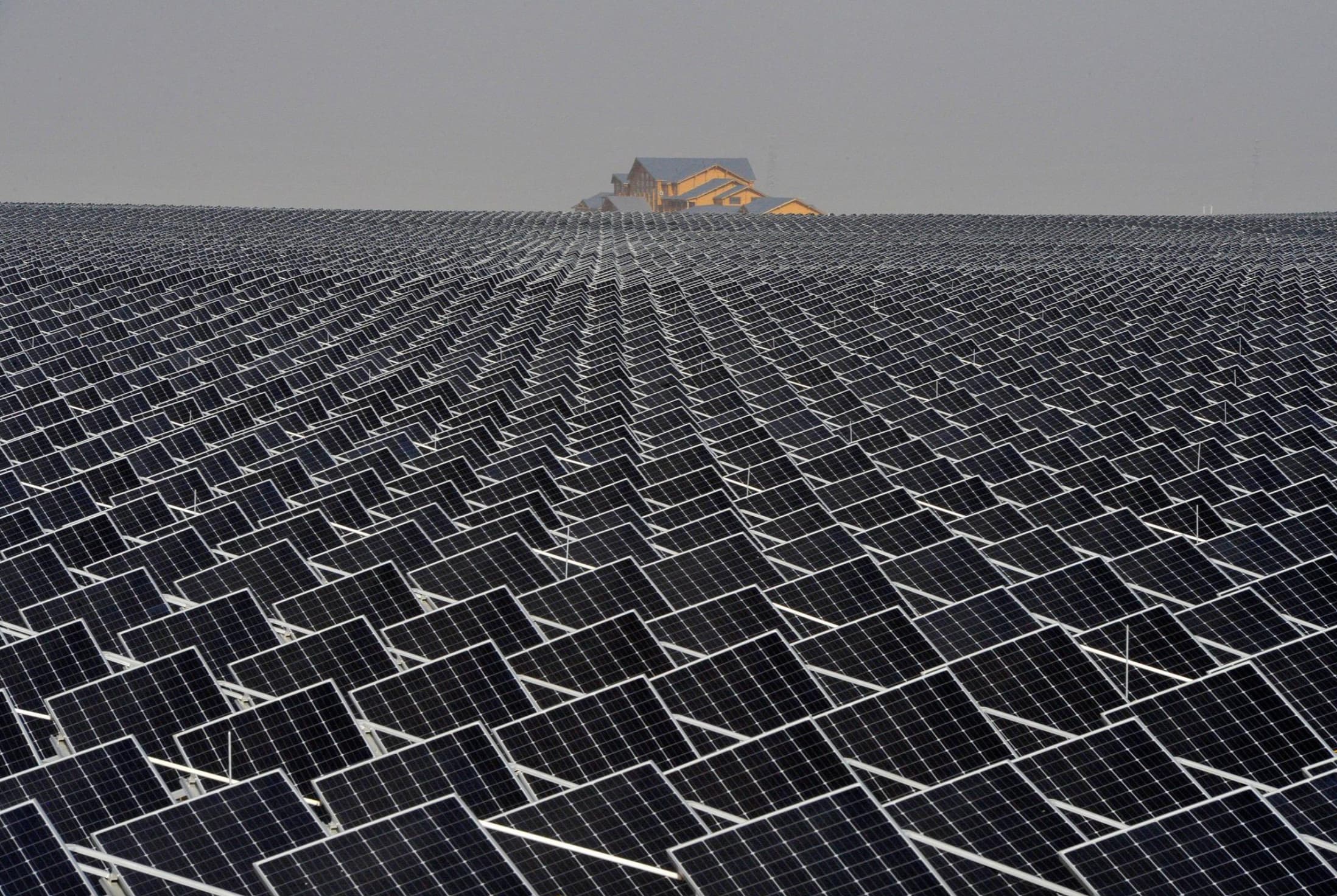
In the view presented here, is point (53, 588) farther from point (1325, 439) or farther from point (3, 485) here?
point (1325, 439)

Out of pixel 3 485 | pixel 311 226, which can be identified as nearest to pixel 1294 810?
pixel 3 485

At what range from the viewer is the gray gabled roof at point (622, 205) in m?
172

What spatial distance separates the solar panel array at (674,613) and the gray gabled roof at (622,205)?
400ft

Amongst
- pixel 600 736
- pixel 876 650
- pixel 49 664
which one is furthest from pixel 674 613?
pixel 49 664

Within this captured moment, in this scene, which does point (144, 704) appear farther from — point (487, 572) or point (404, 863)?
point (487, 572)

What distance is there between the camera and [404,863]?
14148 mm

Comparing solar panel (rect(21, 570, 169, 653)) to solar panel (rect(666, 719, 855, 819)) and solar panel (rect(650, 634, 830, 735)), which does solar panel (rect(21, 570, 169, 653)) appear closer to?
solar panel (rect(650, 634, 830, 735))

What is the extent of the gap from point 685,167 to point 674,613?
6139 inches

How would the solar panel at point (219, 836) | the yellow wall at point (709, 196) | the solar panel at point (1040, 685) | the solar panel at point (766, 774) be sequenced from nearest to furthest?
the solar panel at point (219, 836)
the solar panel at point (766, 774)
the solar panel at point (1040, 685)
the yellow wall at point (709, 196)

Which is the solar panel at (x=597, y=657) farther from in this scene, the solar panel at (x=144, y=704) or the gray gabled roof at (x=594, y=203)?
the gray gabled roof at (x=594, y=203)

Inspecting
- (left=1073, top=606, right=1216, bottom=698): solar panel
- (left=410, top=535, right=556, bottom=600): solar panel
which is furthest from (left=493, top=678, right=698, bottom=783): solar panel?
(left=410, top=535, right=556, bottom=600): solar panel

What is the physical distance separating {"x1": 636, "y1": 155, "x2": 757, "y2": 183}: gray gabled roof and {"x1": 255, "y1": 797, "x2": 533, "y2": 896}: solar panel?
16039 cm

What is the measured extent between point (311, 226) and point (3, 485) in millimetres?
73549

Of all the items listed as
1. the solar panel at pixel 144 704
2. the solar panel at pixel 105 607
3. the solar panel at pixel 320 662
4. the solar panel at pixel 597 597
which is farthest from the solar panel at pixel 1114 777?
the solar panel at pixel 105 607
